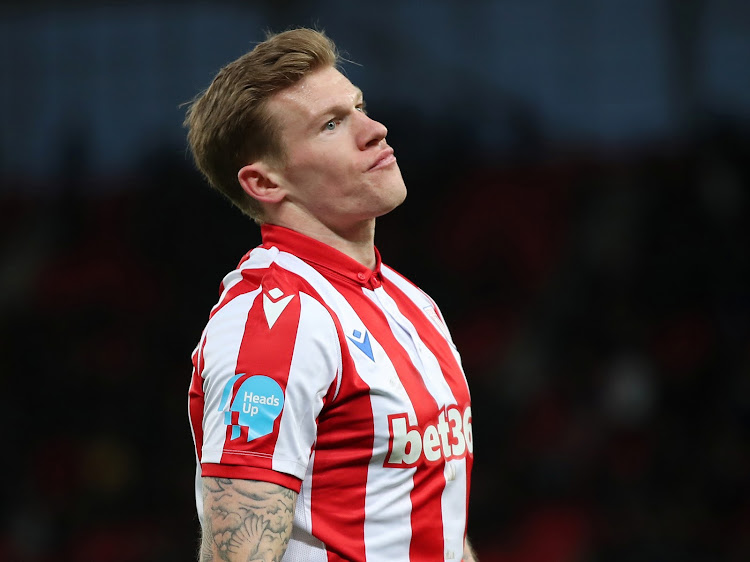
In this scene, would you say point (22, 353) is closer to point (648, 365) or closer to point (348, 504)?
point (648, 365)

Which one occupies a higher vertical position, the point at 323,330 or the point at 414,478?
the point at 323,330

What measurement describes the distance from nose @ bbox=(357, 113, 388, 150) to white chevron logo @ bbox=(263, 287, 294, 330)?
14.5 inches

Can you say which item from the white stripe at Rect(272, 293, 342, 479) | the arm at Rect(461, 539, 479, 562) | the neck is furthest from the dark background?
the white stripe at Rect(272, 293, 342, 479)

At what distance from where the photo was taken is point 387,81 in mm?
9547

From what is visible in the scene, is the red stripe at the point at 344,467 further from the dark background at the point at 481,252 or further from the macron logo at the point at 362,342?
the dark background at the point at 481,252

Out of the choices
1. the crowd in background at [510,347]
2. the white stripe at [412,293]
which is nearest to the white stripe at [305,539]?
the white stripe at [412,293]

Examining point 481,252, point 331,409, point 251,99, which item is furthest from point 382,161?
point 481,252

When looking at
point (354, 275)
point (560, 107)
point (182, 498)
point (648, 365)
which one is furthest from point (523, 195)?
point (354, 275)

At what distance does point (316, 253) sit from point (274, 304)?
232mm

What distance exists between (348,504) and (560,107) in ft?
25.8

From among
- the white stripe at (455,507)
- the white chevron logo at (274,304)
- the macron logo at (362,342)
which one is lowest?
the white stripe at (455,507)

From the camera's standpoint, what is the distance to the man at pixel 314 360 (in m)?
1.62

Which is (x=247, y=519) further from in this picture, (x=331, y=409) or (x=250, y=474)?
(x=331, y=409)

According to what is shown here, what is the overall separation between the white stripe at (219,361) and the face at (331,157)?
0.29 meters
